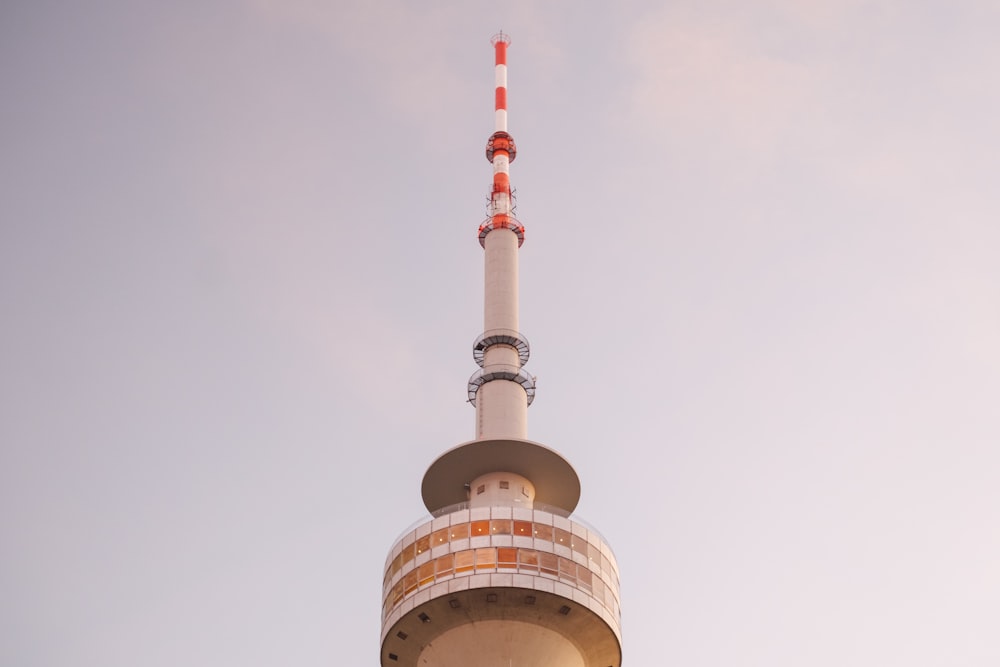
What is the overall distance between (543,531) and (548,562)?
170 centimetres

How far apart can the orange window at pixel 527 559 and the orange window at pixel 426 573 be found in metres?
4.39

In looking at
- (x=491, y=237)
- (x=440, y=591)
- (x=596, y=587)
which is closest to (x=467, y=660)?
(x=440, y=591)

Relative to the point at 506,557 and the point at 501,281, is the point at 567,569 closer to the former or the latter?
the point at 506,557

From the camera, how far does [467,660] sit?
2525 inches

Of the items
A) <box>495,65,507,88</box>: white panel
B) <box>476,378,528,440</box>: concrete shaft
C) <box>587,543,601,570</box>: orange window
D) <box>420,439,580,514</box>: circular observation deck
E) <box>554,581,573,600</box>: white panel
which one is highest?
<box>495,65,507,88</box>: white panel

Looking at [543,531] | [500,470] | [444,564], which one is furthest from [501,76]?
[444,564]

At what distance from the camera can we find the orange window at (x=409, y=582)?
218ft

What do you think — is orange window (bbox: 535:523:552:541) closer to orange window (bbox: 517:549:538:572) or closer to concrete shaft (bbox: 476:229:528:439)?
orange window (bbox: 517:549:538:572)

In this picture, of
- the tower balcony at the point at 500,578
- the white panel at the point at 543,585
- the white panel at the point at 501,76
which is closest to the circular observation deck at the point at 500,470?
the tower balcony at the point at 500,578

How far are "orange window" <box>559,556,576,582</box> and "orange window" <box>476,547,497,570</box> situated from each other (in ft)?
10.9

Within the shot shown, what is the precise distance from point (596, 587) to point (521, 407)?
12.5 metres

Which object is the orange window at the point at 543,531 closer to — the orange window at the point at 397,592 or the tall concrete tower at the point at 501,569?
the tall concrete tower at the point at 501,569

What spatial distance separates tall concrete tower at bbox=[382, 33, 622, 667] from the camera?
2539 inches

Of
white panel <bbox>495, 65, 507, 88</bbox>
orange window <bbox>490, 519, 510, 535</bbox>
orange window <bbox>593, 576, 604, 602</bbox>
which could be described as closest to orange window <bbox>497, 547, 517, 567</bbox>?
orange window <bbox>490, 519, 510, 535</bbox>
